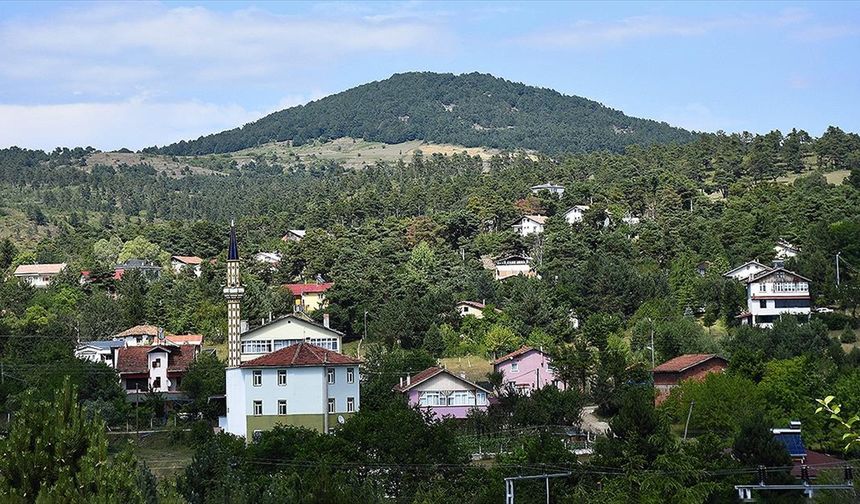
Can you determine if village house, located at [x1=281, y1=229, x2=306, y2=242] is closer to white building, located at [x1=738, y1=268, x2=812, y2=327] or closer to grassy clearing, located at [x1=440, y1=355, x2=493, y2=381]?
grassy clearing, located at [x1=440, y1=355, x2=493, y2=381]

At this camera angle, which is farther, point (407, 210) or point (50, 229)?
point (50, 229)

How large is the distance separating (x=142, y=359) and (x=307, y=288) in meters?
17.2

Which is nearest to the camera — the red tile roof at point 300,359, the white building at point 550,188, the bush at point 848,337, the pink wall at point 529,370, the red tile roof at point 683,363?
the red tile roof at point 300,359

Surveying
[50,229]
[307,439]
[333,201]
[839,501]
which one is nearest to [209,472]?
[307,439]

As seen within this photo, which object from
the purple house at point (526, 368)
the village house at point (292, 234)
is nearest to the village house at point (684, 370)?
the purple house at point (526, 368)

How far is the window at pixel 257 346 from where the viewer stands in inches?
2364

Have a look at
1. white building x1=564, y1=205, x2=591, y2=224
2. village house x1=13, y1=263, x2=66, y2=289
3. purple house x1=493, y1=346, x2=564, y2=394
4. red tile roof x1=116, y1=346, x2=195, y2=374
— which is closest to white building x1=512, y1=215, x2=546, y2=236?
white building x1=564, y1=205, x2=591, y2=224

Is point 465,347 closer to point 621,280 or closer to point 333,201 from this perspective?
point 621,280

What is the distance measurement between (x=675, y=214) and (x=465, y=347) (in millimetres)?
27191

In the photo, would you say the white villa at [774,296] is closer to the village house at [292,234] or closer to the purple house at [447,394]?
the purple house at [447,394]

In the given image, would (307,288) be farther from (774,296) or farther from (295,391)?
(295,391)

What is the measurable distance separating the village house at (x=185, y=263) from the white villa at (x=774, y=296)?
40355 millimetres

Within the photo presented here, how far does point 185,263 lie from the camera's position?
97.9 metres

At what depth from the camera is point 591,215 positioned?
92438mm
